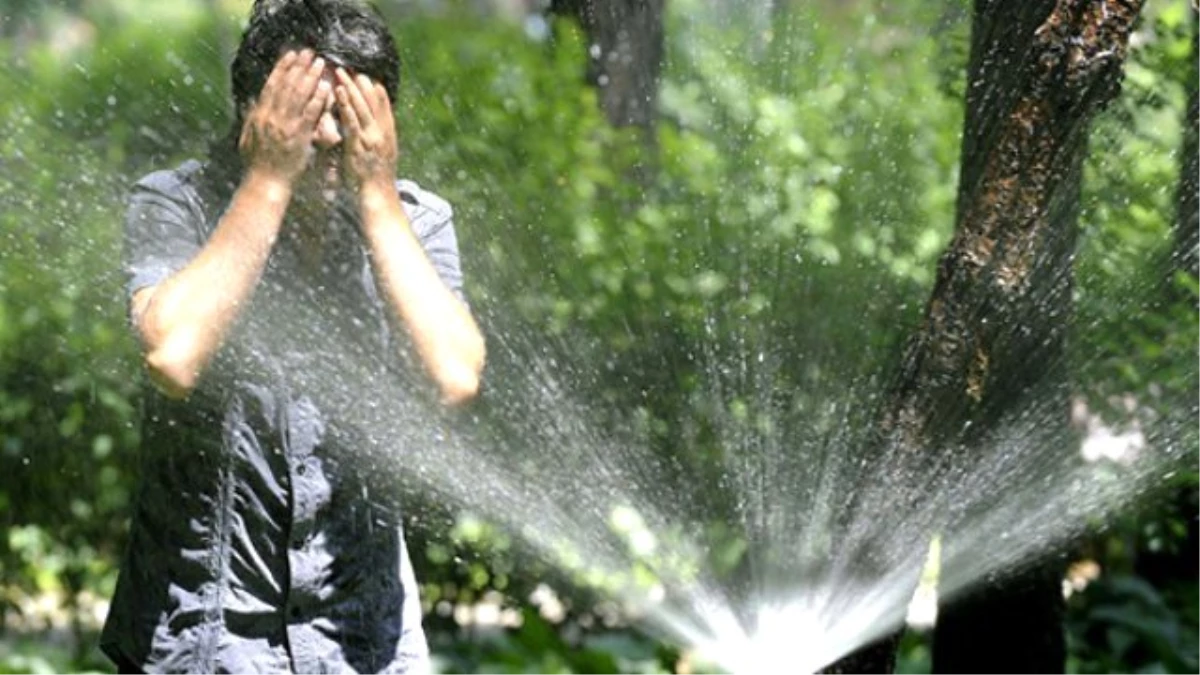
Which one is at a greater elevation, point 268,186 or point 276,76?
point 276,76

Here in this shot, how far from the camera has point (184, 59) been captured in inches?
203

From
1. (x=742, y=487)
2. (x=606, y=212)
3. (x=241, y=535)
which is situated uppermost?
(x=606, y=212)

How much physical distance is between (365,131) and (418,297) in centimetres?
21

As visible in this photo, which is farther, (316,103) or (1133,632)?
(1133,632)

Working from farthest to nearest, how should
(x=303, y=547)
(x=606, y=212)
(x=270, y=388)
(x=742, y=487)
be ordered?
(x=606, y=212), (x=742, y=487), (x=270, y=388), (x=303, y=547)

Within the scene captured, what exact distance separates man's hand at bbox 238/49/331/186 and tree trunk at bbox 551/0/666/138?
293 cm

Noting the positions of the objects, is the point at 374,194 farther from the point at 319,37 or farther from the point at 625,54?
the point at 625,54

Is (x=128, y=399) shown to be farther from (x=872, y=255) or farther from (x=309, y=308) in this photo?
(x=309, y=308)

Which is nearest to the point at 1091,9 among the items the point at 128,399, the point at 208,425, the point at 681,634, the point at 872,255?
the point at 681,634

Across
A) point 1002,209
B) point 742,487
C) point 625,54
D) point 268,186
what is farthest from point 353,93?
point 625,54

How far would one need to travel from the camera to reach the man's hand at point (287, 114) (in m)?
2.44

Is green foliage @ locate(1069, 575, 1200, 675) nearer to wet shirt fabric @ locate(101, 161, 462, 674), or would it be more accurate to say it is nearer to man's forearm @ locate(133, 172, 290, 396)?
wet shirt fabric @ locate(101, 161, 462, 674)

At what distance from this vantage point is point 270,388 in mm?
2596

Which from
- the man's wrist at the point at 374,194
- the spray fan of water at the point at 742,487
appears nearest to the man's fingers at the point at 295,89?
the man's wrist at the point at 374,194
